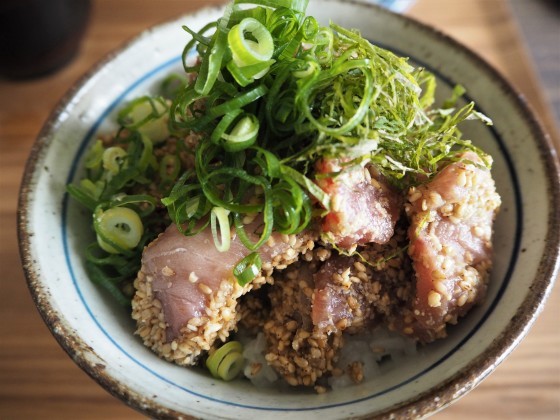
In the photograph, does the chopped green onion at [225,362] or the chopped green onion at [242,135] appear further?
the chopped green onion at [225,362]

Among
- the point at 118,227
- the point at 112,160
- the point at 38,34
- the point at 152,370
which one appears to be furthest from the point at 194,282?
the point at 38,34

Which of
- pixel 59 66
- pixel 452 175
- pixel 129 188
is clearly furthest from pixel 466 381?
pixel 59 66

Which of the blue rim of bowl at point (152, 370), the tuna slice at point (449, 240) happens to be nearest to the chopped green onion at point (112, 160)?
the blue rim of bowl at point (152, 370)

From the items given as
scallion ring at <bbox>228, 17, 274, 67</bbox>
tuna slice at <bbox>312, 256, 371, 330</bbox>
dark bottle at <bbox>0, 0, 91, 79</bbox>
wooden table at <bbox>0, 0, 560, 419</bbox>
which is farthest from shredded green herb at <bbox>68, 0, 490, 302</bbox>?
dark bottle at <bbox>0, 0, 91, 79</bbox>

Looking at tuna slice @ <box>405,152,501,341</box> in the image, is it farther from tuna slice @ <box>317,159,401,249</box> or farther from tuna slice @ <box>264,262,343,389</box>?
tuna slice @ <box>264,262,343,389</box>

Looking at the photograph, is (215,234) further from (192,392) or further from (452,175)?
(452,175)

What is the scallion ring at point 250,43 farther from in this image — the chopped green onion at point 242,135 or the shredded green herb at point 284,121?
the chopped green onion at point 242,135

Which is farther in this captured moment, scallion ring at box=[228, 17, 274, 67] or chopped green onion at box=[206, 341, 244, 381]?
chopped green onion at box=[206, 341, 244, 381]
